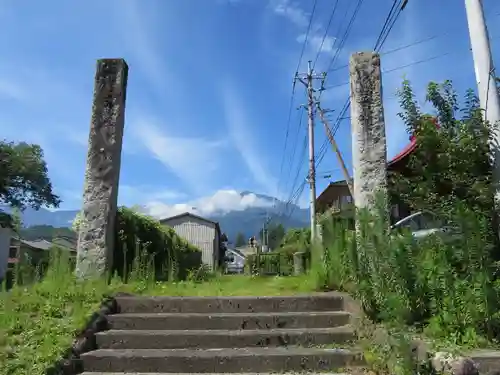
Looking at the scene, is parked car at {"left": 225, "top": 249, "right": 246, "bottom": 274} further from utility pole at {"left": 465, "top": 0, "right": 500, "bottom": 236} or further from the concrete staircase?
utility pole at {"left": 465, "top": 0, "right": 500, "bottom": 236}

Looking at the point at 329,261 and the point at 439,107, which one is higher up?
the point at 439,107

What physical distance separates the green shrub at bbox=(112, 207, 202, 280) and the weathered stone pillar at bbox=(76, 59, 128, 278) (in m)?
0.21

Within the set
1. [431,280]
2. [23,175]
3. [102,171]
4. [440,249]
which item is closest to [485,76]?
[440,249]

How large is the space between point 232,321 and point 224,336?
0.29 metres

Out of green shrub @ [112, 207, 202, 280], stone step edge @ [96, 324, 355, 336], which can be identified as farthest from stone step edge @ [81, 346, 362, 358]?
green shrub @ [112, 207, 202, 280]

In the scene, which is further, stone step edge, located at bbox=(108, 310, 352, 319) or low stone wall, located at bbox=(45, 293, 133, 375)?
Answer: stone step edge, located at bbox=(108, 310, 352, 319)

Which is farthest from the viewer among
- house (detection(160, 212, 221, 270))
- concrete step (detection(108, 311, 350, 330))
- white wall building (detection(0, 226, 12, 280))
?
house (detection(160, 212, 221, 270))

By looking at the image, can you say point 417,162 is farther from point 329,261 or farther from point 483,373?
point 483,373

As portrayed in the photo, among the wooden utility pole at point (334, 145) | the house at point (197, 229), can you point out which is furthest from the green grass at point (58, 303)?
the house at point (197, 229)

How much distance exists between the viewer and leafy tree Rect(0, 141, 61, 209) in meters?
26.5

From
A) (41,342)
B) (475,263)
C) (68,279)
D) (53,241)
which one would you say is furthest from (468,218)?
(53,241)

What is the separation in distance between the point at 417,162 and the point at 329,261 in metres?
1.69

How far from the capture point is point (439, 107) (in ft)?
14.3

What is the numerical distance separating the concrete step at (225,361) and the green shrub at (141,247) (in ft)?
6.35
